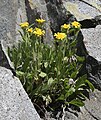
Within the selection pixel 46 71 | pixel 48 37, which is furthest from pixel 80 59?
pixel 48 37

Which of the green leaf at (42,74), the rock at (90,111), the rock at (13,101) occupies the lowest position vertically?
the rock at (90,111)

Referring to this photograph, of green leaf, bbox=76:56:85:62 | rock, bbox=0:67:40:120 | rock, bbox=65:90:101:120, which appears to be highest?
rock, bbox=0:67:40:120

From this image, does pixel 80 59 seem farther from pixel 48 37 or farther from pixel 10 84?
pixel 10 84

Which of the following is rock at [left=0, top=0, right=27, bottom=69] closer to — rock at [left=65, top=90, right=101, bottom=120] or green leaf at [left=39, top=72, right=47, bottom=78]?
green leaf at [left=39, top=72, right=47, bottom=78]

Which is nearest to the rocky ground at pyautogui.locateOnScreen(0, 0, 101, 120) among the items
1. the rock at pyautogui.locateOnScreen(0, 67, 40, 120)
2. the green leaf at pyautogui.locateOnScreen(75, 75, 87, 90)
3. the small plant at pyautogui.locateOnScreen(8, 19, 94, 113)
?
the rock at pyautogui.locateOnScreen(0, 67, 40, 120)

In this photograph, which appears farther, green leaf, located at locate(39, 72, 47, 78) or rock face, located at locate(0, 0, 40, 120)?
green leaf, located at locate(39, 72, 47, 78)

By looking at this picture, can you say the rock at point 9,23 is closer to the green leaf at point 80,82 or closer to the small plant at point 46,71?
the small plant at point 46,71

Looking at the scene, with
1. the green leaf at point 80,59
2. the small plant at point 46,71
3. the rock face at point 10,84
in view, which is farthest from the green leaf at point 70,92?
the rock face at point 10,84
